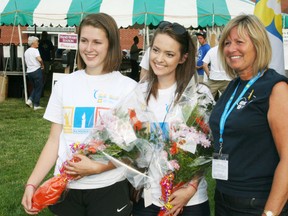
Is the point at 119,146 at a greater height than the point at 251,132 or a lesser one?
lesser

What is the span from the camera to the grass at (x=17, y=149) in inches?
180

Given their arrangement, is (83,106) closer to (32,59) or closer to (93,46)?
(93,46)

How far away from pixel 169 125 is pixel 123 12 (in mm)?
8641

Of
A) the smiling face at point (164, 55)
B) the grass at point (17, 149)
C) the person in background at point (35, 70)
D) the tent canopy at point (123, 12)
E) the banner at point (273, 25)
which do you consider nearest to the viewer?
the smiling face at point (164, 55)

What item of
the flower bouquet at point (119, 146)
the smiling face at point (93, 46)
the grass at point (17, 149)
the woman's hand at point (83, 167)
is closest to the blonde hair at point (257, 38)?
the flower bouquet at point (119, 146)

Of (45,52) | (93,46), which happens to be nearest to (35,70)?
(45,52)

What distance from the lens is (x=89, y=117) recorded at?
7.22 feet

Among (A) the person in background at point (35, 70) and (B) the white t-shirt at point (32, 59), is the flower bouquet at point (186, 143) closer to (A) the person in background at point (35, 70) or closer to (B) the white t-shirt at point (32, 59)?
(A) the person in background at point (35, 70)

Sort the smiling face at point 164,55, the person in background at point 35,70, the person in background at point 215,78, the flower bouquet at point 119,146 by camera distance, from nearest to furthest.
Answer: the flower bouquet at point 119,146 < the smiling face at point 164,55 < the person in background at point 215,78 < the person in background at point 35,70

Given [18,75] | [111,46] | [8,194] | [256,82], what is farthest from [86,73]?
[18,75]

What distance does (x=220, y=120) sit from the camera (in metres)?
2.03

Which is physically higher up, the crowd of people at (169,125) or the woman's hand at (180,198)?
the crowd of people at (169,125)

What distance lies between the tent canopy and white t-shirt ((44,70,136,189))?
819 cm

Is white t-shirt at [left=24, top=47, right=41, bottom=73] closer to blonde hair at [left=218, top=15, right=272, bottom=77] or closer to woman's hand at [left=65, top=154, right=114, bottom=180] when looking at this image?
woman's hand at [left=65, top=154, right=114, bottom=180]
